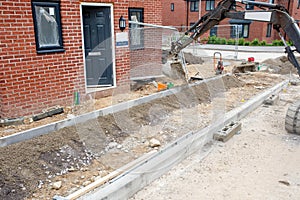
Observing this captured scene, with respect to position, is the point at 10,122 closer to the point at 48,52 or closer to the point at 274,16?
the point at 48,52

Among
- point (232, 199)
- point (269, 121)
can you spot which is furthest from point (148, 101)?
point (232, 199)

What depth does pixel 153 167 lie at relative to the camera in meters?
3.92

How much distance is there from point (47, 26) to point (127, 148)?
3.32 meters

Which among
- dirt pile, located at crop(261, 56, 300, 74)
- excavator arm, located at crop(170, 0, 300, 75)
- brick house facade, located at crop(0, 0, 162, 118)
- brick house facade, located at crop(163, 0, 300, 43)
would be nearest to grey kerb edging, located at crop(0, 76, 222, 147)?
brick house facade, located at crop(0, 0, 162, 118)

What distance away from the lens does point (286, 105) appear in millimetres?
7582

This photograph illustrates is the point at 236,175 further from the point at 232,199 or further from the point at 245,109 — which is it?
the point at 245,109

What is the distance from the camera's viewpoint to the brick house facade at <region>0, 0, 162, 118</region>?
18.2ft

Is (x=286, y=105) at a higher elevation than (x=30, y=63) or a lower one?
lower

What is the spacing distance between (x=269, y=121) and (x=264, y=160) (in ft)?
6.89

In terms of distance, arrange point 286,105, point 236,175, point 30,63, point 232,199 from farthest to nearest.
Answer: point 286,105 → point 30,63 → point 236,175 → point 232,199

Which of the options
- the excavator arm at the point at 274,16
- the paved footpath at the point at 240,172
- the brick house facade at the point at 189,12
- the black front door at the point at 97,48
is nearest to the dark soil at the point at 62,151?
the paved footpath at the point at 240,172

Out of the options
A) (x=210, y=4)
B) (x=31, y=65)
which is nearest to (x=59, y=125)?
(x=31, y=65)

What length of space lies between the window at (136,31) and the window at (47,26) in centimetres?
292

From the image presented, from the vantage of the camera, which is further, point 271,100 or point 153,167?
point 271,100
